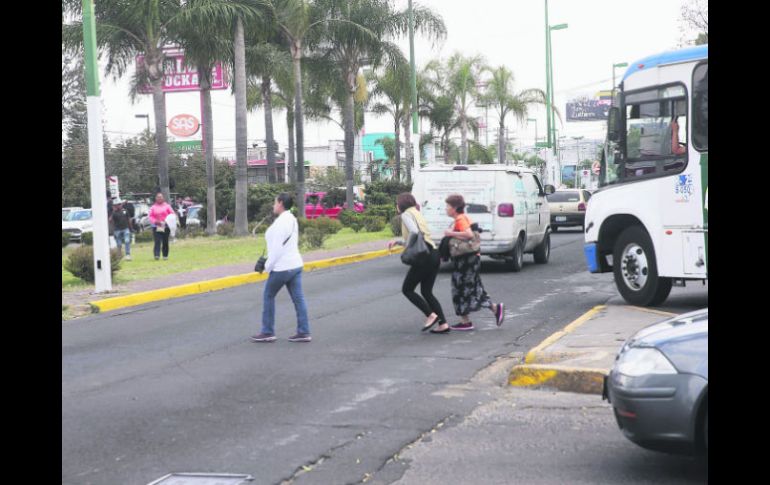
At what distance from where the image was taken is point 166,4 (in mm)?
34312

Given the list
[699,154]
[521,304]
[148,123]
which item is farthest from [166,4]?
[148,123]

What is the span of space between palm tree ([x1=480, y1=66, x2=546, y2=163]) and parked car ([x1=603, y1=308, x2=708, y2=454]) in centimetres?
5179

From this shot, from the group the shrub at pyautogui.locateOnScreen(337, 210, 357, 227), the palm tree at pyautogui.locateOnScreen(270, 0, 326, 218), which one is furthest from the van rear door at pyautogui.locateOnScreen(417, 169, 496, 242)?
the shrub at pyautogui.locateOnScreen(337, 210, 357, 227)

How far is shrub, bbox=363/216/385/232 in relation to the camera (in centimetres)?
3684

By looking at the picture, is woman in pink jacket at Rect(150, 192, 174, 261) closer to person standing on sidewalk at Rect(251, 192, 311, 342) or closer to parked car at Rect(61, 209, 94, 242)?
person standing on sidewalk at Rect(251, 192, 311, 342)

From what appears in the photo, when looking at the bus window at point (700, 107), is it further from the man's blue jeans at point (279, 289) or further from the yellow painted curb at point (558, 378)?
the man's blue jeans at point (279, 289)

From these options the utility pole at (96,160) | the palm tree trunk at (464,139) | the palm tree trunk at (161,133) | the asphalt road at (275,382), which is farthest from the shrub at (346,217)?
the asphalt road at (275,382)

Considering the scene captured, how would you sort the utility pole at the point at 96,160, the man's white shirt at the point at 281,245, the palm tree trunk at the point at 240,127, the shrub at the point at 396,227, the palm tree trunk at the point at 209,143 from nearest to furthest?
1. the man's white shirt at the point at 281,245
2. the utility pole at the point at 96,160
3. the shrub at the point at 396,227
4. the palm tree trunk at the point at 240,127
5. the palm tree trunk at the point at 209,143

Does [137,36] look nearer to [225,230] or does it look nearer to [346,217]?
[225,230]

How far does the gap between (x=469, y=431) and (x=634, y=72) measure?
7.22 metres

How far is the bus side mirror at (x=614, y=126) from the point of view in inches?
500

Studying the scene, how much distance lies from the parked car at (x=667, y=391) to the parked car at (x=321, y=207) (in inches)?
1695

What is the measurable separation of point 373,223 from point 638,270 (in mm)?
24410

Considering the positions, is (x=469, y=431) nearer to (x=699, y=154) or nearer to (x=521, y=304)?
(x=699, y=154)
